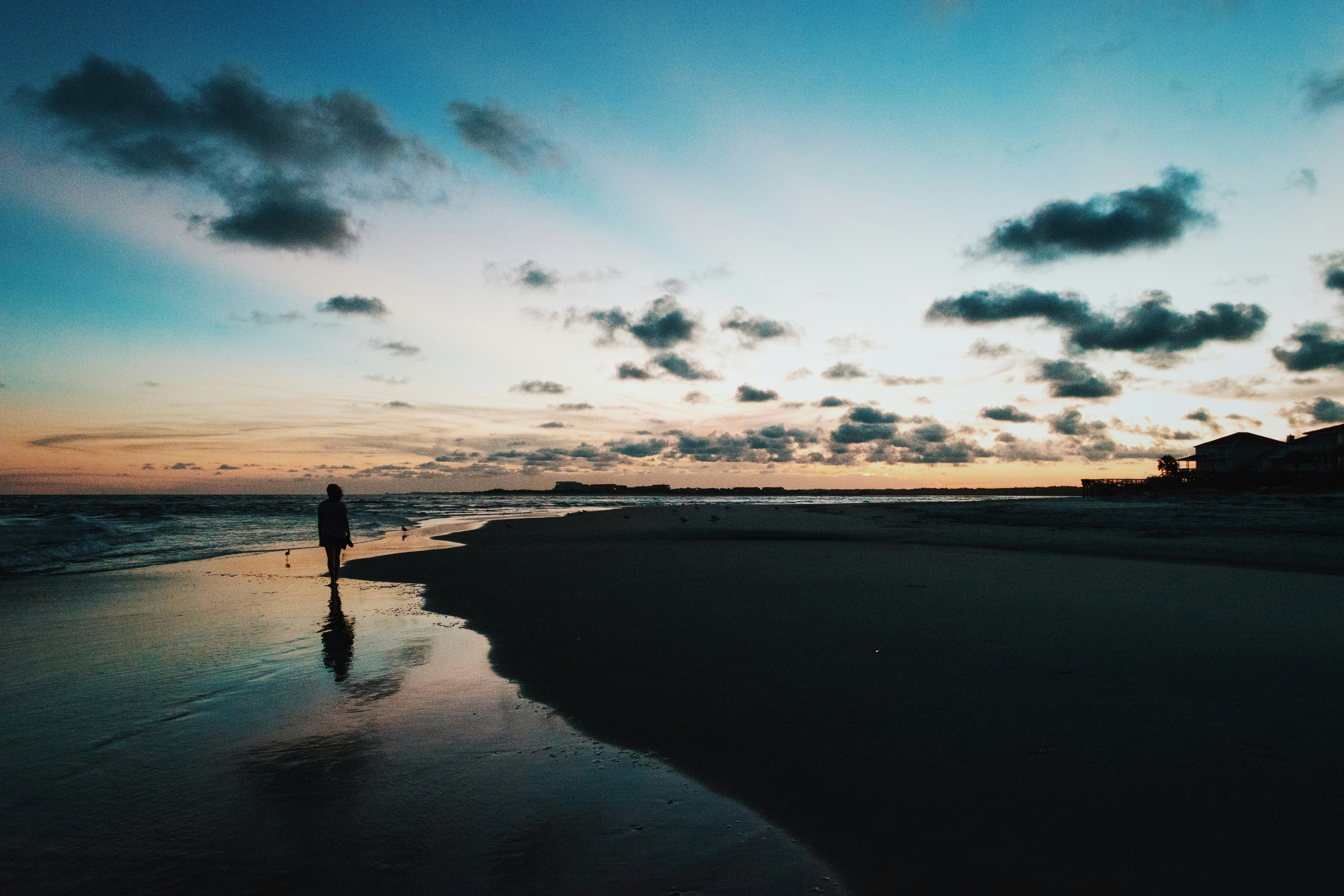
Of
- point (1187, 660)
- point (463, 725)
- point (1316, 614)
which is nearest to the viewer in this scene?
point (463, 725)

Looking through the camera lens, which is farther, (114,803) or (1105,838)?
(114,803)

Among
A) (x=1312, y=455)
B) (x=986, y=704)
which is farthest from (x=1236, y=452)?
(x=986, y=704)

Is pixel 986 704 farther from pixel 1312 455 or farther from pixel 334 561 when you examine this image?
pixel 1312 455

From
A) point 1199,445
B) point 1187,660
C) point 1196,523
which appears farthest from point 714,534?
point 1199,445

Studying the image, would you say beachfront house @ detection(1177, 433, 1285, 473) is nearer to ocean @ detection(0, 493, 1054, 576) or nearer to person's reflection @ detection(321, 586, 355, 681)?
ocean @ detection(0, 493, 1054, 576)

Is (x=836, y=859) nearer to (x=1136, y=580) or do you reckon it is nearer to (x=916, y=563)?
(x=1136, y=580)
